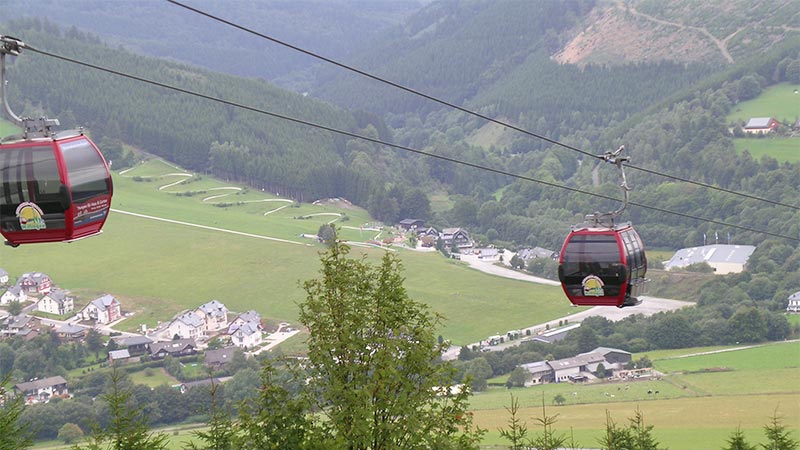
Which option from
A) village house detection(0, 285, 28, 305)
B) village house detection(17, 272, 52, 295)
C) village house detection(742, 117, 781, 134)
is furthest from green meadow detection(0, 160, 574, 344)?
village house detection(742, 117, 781, 134)

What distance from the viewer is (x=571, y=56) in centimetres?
19975

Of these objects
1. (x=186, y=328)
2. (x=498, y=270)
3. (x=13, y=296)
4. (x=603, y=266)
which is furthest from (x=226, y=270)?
(x=603, y=266)

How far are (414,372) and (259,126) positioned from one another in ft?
482

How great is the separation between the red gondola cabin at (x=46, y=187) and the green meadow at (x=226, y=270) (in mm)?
68942

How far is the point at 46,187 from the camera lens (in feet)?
35.4

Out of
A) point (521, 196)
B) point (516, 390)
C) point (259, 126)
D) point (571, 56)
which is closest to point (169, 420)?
point (516, 390)

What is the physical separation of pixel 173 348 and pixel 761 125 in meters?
76.0

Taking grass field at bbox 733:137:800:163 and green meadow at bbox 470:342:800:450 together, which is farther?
grass field at bbox 733:137:800:163

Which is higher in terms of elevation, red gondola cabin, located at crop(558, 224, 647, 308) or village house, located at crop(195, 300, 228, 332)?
red gondola cabin, located at crop(558, 224, 647, 308)

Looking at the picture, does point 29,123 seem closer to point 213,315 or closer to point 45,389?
point 45,389

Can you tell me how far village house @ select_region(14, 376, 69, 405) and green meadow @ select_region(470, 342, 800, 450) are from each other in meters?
27.8

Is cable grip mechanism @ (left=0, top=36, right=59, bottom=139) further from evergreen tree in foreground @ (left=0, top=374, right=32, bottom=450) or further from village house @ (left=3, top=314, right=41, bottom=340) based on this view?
village house @ (left=3, top=314, right=41, bottom=340)

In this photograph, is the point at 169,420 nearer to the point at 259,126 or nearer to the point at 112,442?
the point at 112,442

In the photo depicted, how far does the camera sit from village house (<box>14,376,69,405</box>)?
72812mm
